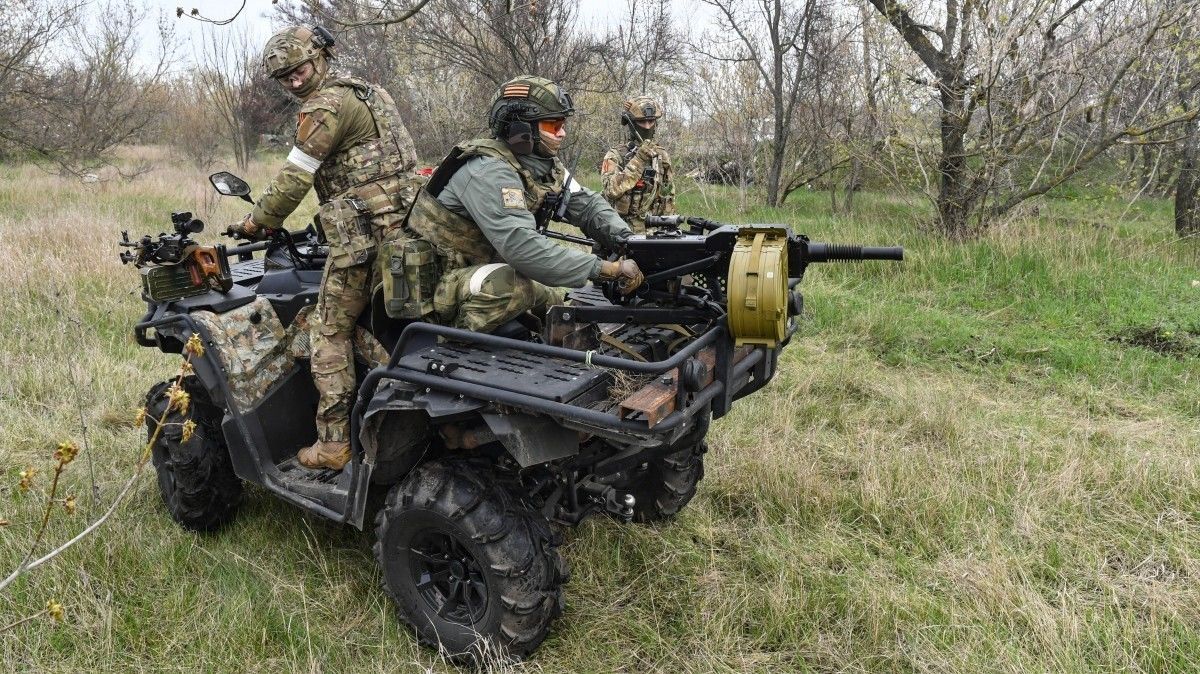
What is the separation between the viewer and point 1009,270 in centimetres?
740

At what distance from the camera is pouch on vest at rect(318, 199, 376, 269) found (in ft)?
10.8

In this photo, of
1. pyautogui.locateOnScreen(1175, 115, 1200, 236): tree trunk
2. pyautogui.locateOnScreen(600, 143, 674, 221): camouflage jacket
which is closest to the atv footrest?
pyautogui.locateOnScreen(600, 143, 674, 221): camouflage jacket

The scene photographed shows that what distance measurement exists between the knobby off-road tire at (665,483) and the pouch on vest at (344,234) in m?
1.51

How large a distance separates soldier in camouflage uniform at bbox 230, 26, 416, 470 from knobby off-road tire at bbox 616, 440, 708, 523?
52.5 inches

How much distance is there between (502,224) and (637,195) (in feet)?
14.5

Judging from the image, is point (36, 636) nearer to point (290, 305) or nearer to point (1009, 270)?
point (290, 305)

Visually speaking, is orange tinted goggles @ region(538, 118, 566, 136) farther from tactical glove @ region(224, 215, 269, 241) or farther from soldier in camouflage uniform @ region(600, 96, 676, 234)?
soldier in camouflage uniform @ region(600, 96, 676, 234)

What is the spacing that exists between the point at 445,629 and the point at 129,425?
10.4 feet

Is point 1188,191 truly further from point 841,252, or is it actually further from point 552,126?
point 552,126

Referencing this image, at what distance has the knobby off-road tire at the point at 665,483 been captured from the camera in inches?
144

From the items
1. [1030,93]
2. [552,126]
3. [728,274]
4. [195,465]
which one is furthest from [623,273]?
[1030,93]

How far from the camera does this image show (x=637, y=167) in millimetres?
6934

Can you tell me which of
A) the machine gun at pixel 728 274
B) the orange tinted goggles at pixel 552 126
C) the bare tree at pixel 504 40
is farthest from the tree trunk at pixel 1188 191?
the orange tinted goggles at pixel 552 126

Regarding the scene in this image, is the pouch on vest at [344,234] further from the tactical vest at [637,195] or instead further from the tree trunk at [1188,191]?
the tree trunk at [1188,191]
